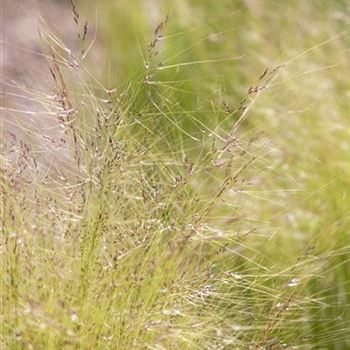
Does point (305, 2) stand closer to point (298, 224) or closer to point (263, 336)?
point (298, 224)

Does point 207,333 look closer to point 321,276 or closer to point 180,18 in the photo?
point 321,276

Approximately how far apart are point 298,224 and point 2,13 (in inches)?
111

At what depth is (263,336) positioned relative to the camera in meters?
2.55

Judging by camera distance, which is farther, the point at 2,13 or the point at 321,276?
the point at 2,13

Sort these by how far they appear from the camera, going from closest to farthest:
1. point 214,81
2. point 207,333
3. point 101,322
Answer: point 101,322 → point 207,333 → point 214,81

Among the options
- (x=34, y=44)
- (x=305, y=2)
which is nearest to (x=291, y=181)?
(x=305, y=2)

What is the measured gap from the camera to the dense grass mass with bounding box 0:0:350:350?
2521 mm

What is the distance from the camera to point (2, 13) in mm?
5648

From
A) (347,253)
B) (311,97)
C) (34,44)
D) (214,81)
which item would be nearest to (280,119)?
(311,97)

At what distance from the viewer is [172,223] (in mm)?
2604

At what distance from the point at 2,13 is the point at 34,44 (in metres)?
0.20

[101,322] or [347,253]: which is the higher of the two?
[101,322]

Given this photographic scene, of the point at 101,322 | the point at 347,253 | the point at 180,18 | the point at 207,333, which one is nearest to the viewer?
the point at 101,322

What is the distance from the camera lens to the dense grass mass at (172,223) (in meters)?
2.52
